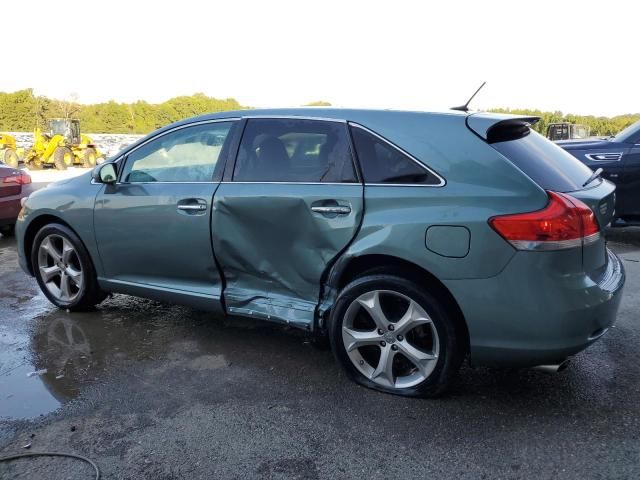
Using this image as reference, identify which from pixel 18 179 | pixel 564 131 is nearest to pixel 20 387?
pixel 18 179

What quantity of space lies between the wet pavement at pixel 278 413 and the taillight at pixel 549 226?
934 mm

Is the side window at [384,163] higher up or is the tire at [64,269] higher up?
the side window at [384,163]

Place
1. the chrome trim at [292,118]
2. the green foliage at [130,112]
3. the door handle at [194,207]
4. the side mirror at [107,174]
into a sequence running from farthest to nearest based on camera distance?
the green foliage at [130,112], the side mirror at [107,174], the door handle at [194,207], the chrome trim at [292,118]

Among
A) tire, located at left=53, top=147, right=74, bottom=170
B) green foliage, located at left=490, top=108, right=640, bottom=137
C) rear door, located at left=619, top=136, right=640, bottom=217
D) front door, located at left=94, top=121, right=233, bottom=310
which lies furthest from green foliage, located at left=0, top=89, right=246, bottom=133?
front door, located at left=94, top=121, right=233, bottom=310

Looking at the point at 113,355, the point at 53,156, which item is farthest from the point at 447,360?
the point at 53,156

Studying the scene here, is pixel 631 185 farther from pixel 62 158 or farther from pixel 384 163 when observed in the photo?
pixel 62 158

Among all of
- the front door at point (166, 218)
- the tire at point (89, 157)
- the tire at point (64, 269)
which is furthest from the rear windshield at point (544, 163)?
the tire at point (89, 157)

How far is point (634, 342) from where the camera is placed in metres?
3.86

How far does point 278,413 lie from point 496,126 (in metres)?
1.97

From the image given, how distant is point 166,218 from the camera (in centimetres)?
387

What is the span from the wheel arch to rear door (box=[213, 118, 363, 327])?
0.09 metres

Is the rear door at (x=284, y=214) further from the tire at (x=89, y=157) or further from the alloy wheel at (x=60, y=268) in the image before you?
the tire at (x=89, y=157)

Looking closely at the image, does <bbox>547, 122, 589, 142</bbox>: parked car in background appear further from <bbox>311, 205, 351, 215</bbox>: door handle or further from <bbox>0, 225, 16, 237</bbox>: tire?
<bbox>311, 205, 351, 215</bbox>: door handle

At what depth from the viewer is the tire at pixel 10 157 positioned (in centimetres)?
2039
